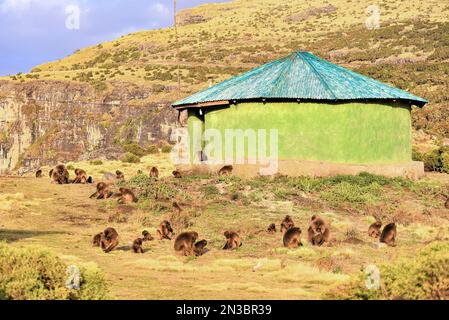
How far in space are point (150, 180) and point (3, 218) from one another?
712 centimetres

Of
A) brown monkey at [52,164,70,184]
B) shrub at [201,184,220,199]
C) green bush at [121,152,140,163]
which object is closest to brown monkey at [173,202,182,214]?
shrub at [201,184,220,199]

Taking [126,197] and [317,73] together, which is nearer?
[126,197]

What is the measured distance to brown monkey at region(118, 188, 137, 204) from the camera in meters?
23.4

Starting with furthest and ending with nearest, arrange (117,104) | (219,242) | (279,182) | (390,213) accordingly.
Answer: (117,104) → (279,182) → (390,213) → (219,242)

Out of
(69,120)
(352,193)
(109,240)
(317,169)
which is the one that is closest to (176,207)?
(109,240)

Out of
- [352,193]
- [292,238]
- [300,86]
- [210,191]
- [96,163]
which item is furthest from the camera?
[96,163]

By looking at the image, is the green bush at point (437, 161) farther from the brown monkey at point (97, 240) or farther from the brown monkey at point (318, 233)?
the brown monkey at point (97, 240)

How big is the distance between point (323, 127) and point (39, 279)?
18.6 metres

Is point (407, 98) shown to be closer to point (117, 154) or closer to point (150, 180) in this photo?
point (150, 180)

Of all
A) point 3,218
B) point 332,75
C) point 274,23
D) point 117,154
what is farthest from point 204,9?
point 3,218

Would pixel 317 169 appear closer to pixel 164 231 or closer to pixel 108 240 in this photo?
pixel 164 231

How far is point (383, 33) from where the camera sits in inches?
3452

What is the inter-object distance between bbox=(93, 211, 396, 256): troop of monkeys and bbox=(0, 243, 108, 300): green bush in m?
5.28

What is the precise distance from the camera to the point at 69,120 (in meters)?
63.3
